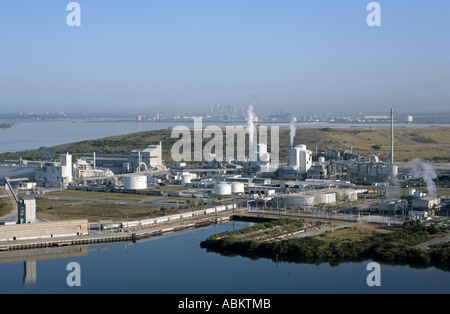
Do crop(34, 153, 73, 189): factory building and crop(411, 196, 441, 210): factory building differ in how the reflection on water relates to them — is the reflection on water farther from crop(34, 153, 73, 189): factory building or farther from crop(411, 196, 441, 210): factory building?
crop(34, 153, 73, 189): factory building

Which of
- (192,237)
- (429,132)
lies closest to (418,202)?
(192,237)

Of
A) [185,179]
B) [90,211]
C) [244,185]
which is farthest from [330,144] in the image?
[90,211]

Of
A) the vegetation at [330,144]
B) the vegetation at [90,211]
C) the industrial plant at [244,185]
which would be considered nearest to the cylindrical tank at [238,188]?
Result: the industrial plant at [244,185]

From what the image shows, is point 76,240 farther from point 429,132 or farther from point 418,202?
point 429,132

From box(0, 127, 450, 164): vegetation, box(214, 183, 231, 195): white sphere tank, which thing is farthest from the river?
box(0, 127, 450, 164): vegetation

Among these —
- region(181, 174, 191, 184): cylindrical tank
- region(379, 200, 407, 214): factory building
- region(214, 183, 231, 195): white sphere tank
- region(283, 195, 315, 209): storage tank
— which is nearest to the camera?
region(379, 200, 407, 214): factory building

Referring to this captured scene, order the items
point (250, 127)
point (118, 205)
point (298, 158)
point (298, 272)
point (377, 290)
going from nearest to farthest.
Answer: point (377, 290) → point (298, 272) → point (118, 205) → point (298, 158) → point (250, 127)
